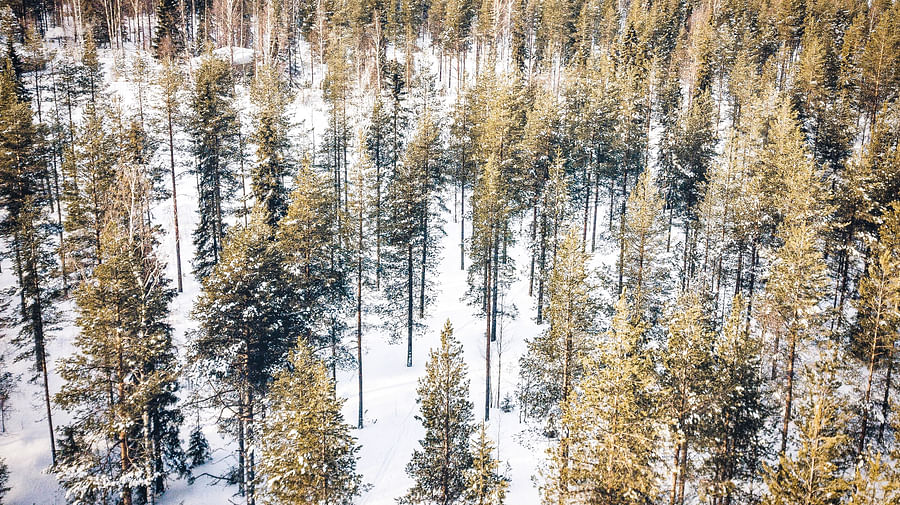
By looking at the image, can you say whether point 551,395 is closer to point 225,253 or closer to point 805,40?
point 225,253

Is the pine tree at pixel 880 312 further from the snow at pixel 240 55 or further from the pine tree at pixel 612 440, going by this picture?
the snow at pixel 240 55

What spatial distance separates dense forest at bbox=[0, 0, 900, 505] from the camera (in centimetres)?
1789

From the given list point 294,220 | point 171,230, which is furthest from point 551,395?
point 171,230

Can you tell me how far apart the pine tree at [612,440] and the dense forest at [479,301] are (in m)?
0.12

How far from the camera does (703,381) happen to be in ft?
60.7

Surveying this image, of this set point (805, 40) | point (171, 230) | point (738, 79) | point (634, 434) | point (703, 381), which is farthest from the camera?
point (805, 40)

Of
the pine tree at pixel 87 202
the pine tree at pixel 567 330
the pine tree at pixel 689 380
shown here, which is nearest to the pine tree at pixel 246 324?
the pine tree at pixel 87 202

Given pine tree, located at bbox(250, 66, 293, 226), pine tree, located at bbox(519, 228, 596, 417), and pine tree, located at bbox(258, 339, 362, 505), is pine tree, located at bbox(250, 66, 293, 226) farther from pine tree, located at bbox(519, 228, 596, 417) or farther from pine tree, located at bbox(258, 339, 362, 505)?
pine tree, located at bbox(519, 228, 596, 417)

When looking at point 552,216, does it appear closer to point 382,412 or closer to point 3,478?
point 382,412

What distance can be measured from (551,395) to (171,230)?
35445mm

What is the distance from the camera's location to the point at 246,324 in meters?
22.0

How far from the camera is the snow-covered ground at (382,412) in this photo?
2428 cm

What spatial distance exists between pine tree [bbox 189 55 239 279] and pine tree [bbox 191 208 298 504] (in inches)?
441

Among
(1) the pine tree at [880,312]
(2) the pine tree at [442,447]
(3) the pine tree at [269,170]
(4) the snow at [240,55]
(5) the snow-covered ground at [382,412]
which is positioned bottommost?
(5) the snow-covered ground at [382,412]
